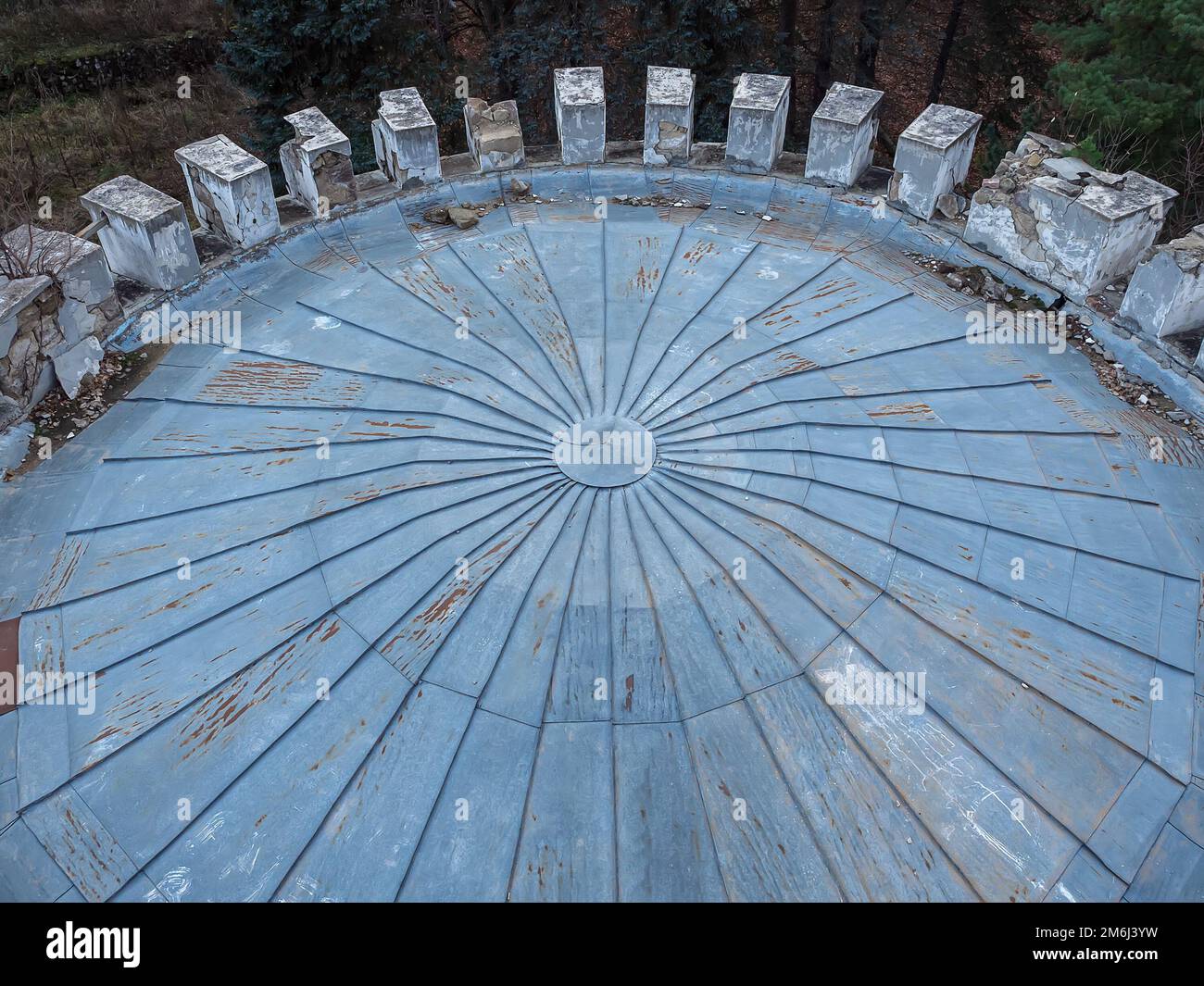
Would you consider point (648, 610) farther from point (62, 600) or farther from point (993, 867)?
point (62, 600)

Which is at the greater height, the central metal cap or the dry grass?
the central metal cap

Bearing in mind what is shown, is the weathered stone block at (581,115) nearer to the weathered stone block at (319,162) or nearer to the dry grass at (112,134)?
the weathered stone block at (319,162)

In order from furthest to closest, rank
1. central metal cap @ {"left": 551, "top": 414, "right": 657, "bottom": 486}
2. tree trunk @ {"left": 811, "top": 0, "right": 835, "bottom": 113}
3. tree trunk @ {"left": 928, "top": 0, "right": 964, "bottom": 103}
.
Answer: tree trunk @ {"left": 928, "top": 0, "right": 964, "bottom": 103}, tree trunk @ {"left": 811, "top": 0, "right": 835, "bottom": 113}, central metal cap @ {"left": 551, "top": 414, "right": 657, "bottom": 486}

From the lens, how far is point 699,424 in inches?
493

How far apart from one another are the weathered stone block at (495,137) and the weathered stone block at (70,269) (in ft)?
21.7

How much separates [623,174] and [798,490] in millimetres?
8156

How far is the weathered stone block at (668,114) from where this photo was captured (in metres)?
17.0

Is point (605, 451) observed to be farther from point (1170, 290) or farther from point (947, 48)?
point (947, 48)

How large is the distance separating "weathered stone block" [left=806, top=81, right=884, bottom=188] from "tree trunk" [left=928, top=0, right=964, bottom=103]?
1823 cm

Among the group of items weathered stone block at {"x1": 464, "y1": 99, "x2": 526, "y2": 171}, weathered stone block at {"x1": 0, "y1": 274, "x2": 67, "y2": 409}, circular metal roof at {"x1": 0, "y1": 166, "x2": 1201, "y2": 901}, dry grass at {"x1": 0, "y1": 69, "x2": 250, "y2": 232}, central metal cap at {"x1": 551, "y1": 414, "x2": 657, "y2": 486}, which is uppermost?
weathered stone block at {"x1": 464, "y1": 99, "x2": 526, "y2": 171}

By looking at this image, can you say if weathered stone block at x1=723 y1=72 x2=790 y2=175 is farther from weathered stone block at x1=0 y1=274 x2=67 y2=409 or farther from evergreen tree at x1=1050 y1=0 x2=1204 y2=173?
weathered stone block at x1=0 y1=274 x2=67 y2=409

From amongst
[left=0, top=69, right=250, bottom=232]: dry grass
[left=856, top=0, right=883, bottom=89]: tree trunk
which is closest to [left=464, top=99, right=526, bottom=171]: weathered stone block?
[left=0, top=69, right=250, bottom=232]: dry grass

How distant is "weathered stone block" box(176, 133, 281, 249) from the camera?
49.7 feet

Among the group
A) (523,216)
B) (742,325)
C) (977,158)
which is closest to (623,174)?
(523,216)
